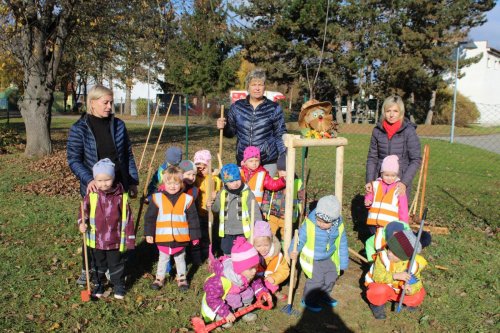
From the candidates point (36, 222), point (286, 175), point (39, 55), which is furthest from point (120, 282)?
point (39, 55)

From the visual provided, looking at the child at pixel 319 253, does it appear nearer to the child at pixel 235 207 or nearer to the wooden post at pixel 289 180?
the wooden post at pixel 289 180

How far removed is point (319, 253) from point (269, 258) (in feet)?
1.74

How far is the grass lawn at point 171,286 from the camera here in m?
4.16

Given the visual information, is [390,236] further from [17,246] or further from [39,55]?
[39,55]

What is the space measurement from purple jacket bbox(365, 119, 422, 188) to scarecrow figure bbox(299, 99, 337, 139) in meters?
0.68

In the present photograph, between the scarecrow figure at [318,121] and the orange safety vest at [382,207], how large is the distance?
0.85 meters

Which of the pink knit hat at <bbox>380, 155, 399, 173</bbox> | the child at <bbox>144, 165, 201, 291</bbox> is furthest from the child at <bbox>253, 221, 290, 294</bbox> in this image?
the pink knit hat at <bbox>380, 155, 399, 173</bbox>

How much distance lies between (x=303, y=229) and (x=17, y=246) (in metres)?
4.02

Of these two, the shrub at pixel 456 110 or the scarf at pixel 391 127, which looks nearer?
the scarf at pixel 391 127

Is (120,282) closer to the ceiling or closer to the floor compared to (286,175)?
closer to the floor

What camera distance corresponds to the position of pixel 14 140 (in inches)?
646

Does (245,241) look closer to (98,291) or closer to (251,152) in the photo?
(251,152)

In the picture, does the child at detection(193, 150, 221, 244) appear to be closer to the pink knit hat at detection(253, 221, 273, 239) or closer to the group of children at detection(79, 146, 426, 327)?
the group of children at detection(79, 146, 426, 327)

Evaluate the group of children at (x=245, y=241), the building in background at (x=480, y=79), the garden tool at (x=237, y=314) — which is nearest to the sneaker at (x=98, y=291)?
the group of children at (x=245, y=241)
